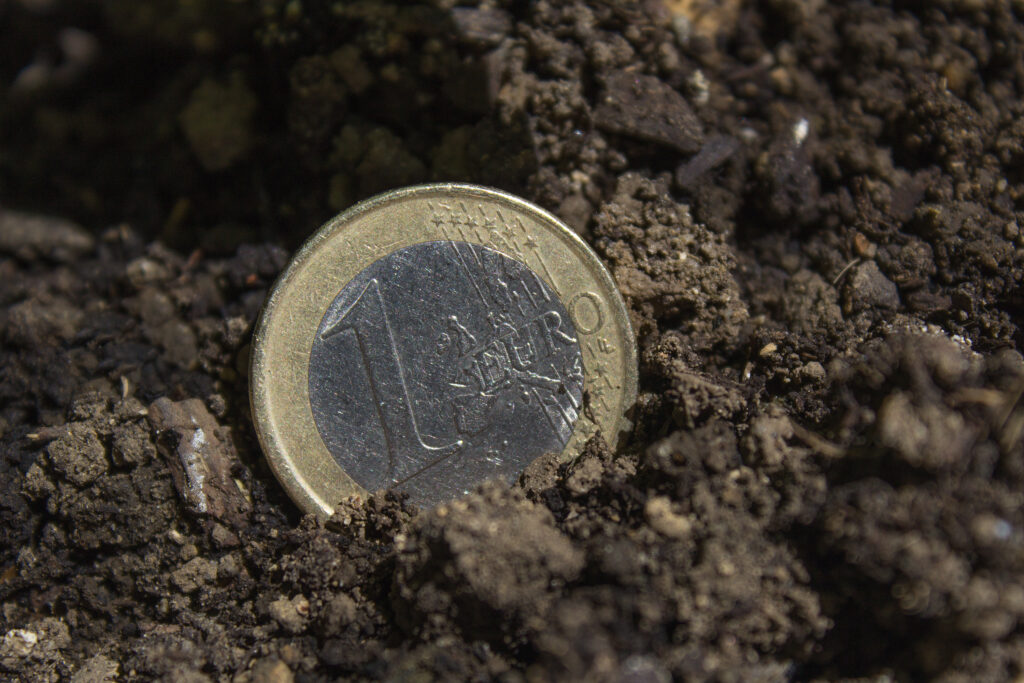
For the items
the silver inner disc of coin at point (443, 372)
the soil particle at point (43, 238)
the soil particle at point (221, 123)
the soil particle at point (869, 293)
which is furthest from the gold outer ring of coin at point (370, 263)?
the soil particle at point (43, 238)

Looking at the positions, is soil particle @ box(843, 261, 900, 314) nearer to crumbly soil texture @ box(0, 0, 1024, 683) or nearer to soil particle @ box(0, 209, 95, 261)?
crumbly soil texture @ box(0, 0, 1024, 683)

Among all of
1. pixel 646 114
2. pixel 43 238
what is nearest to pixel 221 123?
pixel 43 238

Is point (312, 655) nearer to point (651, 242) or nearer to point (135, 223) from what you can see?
point (651, 242)

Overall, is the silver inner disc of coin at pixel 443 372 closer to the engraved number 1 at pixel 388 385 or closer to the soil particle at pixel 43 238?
the engraved number 1 at pixel 388 385

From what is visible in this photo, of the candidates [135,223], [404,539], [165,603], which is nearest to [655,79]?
[404,539]

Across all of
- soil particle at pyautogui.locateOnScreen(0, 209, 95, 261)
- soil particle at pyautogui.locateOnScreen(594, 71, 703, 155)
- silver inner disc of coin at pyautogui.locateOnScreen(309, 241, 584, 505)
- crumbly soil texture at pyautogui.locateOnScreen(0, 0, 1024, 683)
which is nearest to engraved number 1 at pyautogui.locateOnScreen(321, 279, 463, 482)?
silver inner disc of coin at pyautogui.locateOnScreen(309, 241, 584, 505)

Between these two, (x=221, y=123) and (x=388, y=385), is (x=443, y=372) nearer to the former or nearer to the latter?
(x=388, y=385)

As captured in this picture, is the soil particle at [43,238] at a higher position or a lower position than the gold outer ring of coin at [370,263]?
lower
